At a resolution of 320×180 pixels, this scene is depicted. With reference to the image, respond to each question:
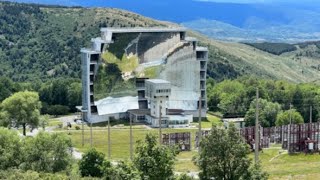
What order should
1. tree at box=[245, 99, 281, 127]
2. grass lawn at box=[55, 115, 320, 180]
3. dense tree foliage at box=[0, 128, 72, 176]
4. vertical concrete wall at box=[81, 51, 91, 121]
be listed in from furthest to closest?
1. vertical concrete wall at box=[81, 51, 91, 121]
2. tree at box=[245, 99, 281, 127]
3. grass lawn at box=[55, 115, 320, 180]
4. dense tree foliage at box=[0, 128, 72, 176]

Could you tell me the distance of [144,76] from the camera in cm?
10962

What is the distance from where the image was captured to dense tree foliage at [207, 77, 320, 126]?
93531 millimetres

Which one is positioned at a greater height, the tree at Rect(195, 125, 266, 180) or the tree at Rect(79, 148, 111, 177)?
the tree at Rect(195, 125, 266, 180)

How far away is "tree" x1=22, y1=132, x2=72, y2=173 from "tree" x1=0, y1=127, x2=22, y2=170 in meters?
1.07

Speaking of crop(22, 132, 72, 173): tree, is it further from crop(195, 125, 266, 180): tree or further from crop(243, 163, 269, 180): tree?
crop(243, 163, 269, 180): tree

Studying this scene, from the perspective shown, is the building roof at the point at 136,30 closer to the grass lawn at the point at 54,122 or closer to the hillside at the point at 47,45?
the grass lawn at the point at 54,122

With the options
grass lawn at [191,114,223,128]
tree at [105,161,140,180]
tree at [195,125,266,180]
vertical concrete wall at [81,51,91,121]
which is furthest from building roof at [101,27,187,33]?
tree at [105,161,140,180]

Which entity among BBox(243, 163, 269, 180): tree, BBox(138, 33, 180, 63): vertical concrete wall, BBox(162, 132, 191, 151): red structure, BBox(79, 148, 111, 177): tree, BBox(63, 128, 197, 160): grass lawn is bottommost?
BBox(63, 128, 197, 160): grass lawn

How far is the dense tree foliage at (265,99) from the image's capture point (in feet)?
307

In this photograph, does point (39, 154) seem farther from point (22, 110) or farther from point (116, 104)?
point (116, 104)

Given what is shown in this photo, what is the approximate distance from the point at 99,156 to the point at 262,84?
254ft

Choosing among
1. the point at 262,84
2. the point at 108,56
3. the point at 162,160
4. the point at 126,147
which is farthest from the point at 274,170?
the point at 262,84

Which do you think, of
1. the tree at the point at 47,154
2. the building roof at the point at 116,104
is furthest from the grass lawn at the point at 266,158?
the building roof at the point at 116,104

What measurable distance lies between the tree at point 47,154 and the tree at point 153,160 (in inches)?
742
